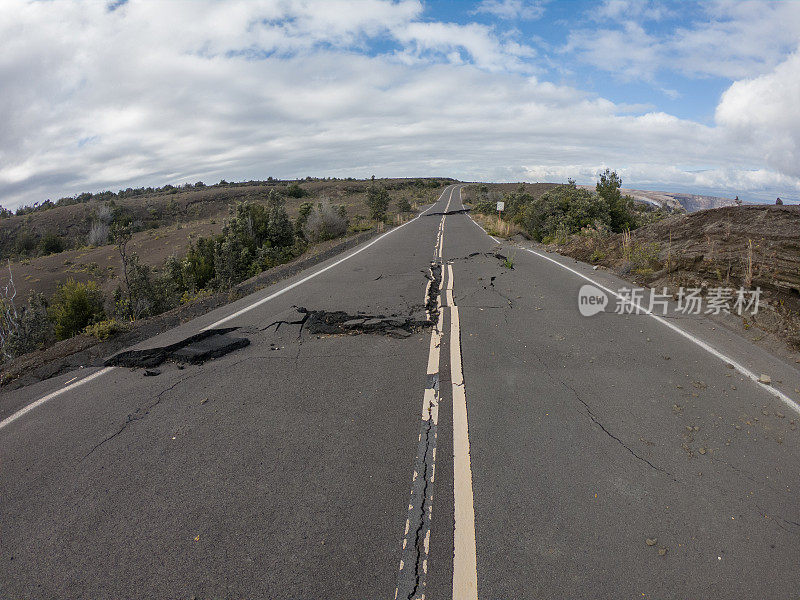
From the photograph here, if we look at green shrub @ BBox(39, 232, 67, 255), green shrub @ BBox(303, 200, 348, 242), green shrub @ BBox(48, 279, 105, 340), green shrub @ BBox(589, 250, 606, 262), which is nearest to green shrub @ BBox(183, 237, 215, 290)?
green shrub @ BBox(48, 279, 105, 340)

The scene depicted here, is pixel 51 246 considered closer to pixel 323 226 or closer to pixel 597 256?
pixel 323 226

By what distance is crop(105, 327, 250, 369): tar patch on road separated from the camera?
206 inches

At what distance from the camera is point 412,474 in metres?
3.05

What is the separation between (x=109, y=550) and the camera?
2.48 metres

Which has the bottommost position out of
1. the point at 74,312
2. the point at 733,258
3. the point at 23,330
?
the point at 74,312

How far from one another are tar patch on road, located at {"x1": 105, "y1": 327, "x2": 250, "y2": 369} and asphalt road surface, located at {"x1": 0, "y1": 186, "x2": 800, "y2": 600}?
0.17m

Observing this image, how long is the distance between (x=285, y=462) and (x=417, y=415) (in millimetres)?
1280

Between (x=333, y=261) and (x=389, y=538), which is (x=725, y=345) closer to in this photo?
(x=389, y=538)

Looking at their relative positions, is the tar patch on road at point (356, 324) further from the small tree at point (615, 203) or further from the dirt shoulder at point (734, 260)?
the small tree at point (615, 203)

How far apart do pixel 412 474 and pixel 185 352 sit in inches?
153

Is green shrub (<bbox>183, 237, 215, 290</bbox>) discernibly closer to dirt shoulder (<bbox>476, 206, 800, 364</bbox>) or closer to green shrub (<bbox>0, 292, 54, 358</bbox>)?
green shrub (<bbox>0, 292, 54, 358</bbox>)

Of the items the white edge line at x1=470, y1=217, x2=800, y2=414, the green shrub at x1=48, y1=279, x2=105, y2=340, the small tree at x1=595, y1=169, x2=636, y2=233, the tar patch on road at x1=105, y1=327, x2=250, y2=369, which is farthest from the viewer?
the small tree at x1=595, y1=169, x2=636, y2=233

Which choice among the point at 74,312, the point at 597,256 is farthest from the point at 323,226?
the point at 597,256

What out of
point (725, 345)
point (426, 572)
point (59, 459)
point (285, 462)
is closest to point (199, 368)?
point (59, 459)
